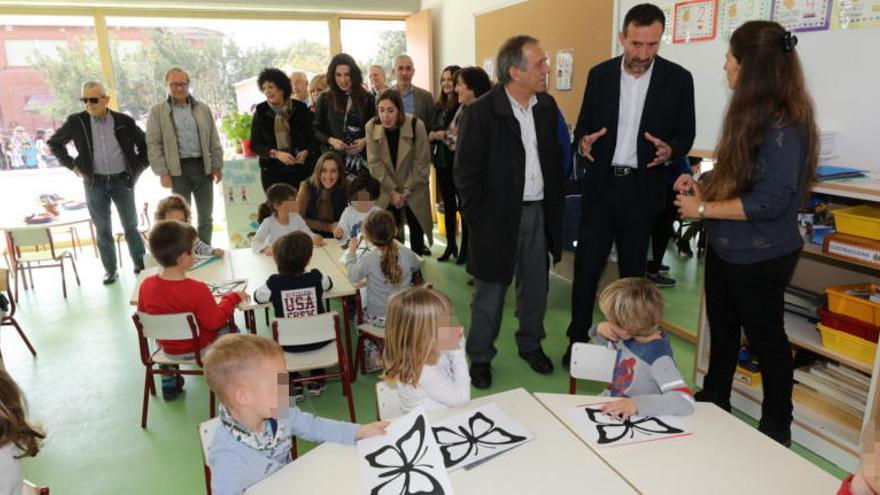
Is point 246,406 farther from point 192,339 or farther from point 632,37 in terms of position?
point 632,37

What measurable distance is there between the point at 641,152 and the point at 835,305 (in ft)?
3.50

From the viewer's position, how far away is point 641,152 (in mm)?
2811

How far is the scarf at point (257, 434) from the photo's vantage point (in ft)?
4.82

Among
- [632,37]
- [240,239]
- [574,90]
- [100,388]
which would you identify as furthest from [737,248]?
[240,239]

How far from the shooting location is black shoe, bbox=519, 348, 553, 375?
3248mm

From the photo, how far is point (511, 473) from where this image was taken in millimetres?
1399

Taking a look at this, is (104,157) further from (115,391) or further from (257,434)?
(257,434)

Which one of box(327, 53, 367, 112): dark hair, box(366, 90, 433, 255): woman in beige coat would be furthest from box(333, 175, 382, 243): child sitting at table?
box(327, 53, 367, 112): dark hair

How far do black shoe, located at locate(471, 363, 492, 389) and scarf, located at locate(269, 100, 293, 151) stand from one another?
2.63 meters

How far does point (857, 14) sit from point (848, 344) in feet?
4.57

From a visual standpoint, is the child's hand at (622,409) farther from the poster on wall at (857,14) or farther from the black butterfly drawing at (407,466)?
the poster on wall at (857,14)

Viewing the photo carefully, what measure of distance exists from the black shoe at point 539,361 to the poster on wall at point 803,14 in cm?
207

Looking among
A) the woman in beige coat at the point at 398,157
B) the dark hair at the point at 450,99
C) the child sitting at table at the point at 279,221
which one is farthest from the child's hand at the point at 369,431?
the dark hair at the point at 450,99

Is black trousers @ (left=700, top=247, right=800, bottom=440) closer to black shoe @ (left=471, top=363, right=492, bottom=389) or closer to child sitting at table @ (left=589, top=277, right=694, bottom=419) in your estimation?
child sitting at table @ (left=589, top=277, right=694, bottom=419)
